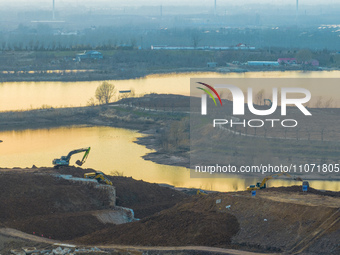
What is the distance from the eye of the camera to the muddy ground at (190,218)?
1359 centimetres

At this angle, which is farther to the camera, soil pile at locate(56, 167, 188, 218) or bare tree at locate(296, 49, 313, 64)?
bare tree at locate(296, 49, 313, 64)

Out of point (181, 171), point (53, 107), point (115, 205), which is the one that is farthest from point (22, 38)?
point (115, 205)

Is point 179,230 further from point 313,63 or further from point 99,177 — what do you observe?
point 313,63

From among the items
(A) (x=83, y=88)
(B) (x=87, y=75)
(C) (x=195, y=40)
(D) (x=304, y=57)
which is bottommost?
(A) (x=83, y=88)

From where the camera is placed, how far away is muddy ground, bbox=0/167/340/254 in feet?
44.6

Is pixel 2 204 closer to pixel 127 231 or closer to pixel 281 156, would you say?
pixel 127 231

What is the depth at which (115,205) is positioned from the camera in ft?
61.4

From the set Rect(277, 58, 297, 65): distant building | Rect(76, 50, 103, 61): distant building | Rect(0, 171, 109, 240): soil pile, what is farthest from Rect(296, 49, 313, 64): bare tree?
Rect(0, 171, 109, 240): soil pile

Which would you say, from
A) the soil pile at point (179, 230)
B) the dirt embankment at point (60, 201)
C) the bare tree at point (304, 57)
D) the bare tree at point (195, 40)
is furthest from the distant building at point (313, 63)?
the soil pile at point (179, 230)

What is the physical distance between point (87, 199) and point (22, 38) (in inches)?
2929

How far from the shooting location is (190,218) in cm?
1490

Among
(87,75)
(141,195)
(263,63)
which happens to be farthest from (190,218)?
(263,63)

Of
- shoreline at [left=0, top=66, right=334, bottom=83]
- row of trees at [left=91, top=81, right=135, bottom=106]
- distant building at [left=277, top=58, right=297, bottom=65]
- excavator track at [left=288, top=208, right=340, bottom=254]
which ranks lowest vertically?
excavator track at [left=288, top=208, right=340, bottom=254]

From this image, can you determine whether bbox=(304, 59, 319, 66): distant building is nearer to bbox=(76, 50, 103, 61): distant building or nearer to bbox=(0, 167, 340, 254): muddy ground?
bbox=(76, 50, 103, 61): distant building
